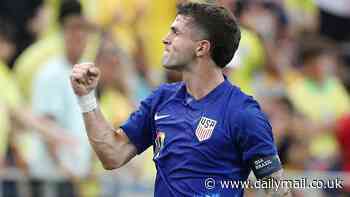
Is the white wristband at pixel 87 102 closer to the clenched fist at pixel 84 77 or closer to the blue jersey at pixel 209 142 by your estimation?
the clenched fist at pixel 84 77

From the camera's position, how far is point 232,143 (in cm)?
703

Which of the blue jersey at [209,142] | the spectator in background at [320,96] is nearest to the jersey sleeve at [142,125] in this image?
the blue jersey at [209,142]

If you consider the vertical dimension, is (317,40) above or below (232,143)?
below

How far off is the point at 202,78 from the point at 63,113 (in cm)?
418

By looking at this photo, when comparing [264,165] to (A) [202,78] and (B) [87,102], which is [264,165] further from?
(B) [87,102]

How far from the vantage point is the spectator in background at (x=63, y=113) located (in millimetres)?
11102

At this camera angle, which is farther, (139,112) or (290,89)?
(290,89)

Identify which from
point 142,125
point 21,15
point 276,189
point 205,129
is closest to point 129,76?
point 21,15

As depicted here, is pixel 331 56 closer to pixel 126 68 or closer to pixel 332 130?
pixel 332 130

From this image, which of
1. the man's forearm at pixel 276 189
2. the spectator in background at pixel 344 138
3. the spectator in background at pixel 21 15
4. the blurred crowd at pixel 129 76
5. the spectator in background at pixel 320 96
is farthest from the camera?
the spectator in background at pixel 320 96

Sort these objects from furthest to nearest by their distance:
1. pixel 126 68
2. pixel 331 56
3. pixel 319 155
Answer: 1. pixel 331 56
2. pixel 319 155
3. pixel 126 68

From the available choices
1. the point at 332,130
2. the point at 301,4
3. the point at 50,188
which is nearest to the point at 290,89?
the point at 332,130

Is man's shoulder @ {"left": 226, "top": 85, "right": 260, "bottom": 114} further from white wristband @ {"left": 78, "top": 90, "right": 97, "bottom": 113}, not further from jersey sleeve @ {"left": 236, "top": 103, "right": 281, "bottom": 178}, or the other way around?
white wristband @ {"left": 78, "top": 90, "right": 97, "bottom": 113}

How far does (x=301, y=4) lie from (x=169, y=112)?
803 centimetres
